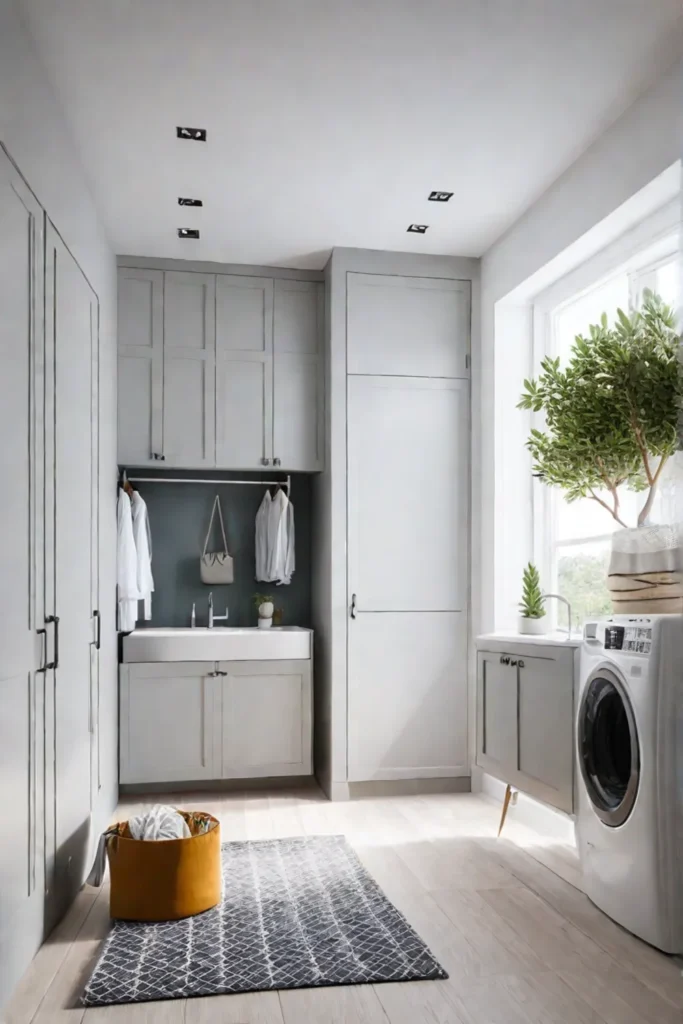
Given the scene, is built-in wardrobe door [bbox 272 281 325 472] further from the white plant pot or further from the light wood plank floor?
the light wood plank floor

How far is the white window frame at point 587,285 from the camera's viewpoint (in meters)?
3.31

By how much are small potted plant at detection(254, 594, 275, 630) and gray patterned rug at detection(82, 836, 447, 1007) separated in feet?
5.58

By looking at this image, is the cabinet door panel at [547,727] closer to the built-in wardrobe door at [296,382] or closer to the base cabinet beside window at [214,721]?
the base cabinet beside window at [214,721]

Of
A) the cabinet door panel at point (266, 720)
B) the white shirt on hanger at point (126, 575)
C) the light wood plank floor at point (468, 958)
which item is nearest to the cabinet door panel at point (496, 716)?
the light wood plank floor at point (468, 958)

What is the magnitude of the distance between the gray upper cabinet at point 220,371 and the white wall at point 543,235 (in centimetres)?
88

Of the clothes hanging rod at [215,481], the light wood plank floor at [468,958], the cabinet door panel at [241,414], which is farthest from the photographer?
the clothes hanging rod at [215,481]

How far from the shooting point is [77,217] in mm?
3426

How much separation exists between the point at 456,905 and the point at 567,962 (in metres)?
0.52

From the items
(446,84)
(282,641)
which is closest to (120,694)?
(282,641)

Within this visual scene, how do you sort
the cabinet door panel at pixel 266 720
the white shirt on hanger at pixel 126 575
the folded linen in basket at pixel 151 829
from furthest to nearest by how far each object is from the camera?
the cabinet door panel at pixel 266 720
the white shirt on hanger at pixel 126 575
the folded linen in basket at pixel 151 829

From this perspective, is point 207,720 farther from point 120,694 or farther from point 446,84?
point 446,84

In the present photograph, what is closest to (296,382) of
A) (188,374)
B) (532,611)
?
(188,374)

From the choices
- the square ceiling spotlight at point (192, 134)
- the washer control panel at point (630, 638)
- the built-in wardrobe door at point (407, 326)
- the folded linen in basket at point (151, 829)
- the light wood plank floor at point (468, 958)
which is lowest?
the light wood plank floor at point (468, 958)

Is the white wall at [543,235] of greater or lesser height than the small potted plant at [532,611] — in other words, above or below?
above
